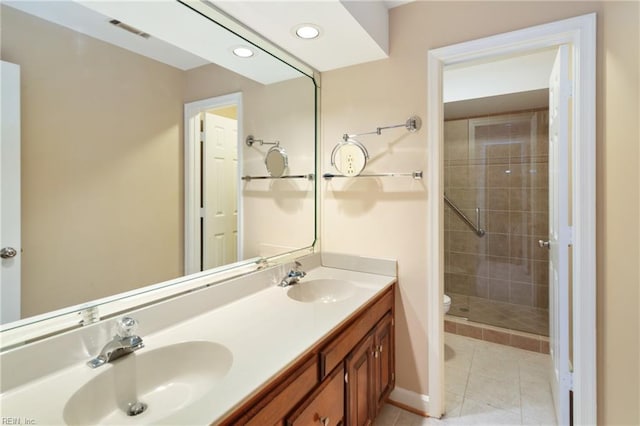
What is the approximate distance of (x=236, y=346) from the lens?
41.3 inches

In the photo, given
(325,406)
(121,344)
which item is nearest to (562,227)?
(325,406)

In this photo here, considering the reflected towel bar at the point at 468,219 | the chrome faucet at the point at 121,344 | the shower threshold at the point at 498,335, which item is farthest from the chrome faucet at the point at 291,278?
the reflected towel bar at the point at 468,219

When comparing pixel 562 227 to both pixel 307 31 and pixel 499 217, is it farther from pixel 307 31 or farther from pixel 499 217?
pixel 499 217

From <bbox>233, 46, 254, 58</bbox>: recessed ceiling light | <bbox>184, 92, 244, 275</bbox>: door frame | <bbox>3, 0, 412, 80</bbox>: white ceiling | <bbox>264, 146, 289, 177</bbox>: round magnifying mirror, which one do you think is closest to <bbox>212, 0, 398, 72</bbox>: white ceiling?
<bbox>3, 0, 412, 80</bbox>: white ceiling

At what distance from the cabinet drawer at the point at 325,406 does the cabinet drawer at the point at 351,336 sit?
2.2 inches

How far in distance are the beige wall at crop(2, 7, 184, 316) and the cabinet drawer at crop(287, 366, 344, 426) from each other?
0.75m

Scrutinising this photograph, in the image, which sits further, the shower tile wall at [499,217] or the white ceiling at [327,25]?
the shower tile wall at [499,217]

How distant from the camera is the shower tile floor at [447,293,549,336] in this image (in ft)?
9.34

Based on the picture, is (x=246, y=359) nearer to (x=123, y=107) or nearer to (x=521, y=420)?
(x=123, y=107)

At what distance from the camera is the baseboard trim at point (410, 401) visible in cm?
186

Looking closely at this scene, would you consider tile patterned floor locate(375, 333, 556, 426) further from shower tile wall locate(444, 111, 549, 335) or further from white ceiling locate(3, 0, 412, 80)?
white ceiling locate(3, 0, 412, 80)

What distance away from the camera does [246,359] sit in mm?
967

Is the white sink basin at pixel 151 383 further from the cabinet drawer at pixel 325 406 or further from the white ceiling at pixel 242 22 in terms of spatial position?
the white ceiling at pixel 242 22

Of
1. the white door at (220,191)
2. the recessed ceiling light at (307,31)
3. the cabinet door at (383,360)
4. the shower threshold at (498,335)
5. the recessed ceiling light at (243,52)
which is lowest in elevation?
the shower threshold at (498,335)
